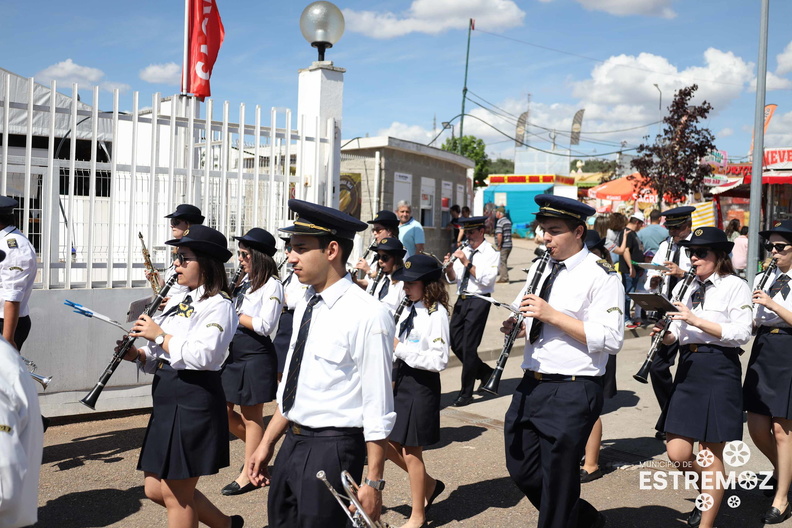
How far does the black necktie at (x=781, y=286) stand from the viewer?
5.09 meters

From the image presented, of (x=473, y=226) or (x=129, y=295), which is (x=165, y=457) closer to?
(x=129, y=295)

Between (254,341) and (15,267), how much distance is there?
1897 millimetres

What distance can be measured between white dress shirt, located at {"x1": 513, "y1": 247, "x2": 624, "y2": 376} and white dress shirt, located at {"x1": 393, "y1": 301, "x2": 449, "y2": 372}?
3.24ft

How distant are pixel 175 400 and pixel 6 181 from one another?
3910 millimetres

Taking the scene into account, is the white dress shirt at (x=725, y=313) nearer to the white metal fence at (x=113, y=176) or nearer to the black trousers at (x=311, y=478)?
the black trousers at (x=311, y=478)

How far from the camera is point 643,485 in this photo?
5.52 meters

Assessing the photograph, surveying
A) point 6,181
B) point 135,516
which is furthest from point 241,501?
point 6,181

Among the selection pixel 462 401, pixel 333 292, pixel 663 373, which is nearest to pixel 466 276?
pixel 462 401

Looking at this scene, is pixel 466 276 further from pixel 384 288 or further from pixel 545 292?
pixel 545 292

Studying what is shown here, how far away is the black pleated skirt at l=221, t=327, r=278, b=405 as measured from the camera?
5.45 m

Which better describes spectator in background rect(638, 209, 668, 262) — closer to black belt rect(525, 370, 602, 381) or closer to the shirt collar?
black belt rect(525, 370, 602, 381)

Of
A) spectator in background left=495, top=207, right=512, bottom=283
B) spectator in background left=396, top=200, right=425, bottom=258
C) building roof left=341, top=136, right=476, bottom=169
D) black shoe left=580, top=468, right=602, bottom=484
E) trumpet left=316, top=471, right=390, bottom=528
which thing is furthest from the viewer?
spectator in background left=495, top=207, right=512, bottom=283

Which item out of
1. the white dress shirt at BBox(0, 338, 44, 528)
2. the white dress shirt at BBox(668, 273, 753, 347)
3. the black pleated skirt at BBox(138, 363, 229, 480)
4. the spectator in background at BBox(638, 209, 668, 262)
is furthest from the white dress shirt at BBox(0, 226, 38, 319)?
the spectator in background at BBox(638, 209, 668, 262)

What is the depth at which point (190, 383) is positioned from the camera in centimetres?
377
